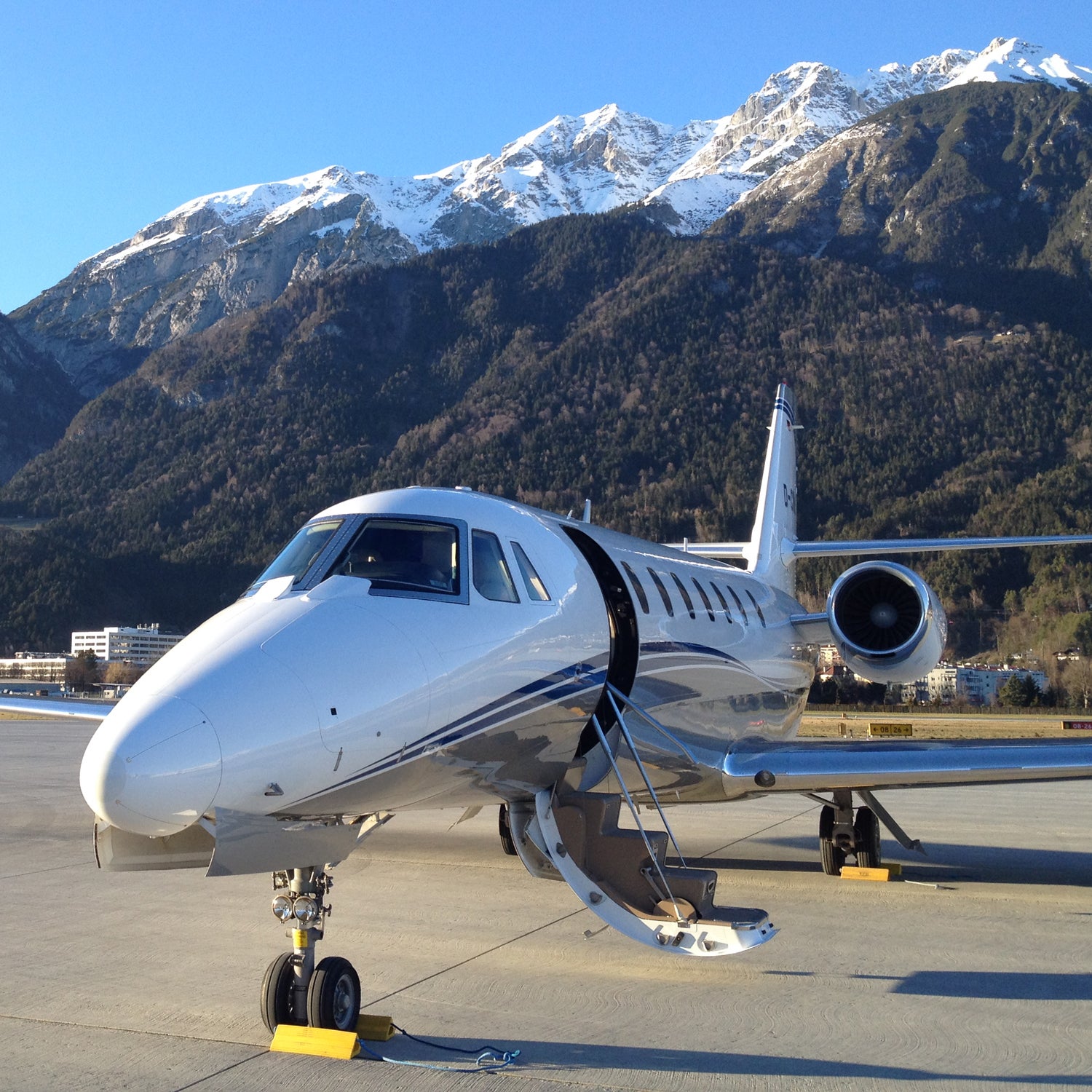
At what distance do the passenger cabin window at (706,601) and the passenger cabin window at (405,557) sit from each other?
14.9 ft

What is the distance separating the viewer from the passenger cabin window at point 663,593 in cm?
1021

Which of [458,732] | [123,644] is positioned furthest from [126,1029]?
[123,644]

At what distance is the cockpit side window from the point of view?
781 centimetres

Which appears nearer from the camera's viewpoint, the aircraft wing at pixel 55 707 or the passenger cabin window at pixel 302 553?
the passenger cabin window at pixel 302 553

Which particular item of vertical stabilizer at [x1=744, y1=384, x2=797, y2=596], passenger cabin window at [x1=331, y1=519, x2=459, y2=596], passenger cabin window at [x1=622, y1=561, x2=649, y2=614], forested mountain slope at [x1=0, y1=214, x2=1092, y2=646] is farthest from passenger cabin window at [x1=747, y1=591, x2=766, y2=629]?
forested mountain slope at [x1=0, y1=214, x2=1092, y2=646]

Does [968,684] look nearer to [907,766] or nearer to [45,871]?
[907,766]

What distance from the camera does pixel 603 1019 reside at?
22.6 ft

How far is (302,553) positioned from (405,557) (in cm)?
66

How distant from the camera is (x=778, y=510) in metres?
19.2

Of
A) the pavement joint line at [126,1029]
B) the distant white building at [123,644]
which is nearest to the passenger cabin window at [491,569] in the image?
the pavement joint line at [126,1029]

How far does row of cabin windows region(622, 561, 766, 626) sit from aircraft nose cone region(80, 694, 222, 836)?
4865mm

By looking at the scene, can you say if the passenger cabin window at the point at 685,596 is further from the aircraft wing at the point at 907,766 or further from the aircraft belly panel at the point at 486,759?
the aircraft belly panel at the point at 486,759

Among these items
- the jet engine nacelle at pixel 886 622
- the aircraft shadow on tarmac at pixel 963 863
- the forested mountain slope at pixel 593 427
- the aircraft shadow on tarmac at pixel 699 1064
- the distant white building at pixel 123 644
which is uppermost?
the forested mountain slope at pixel 593 427

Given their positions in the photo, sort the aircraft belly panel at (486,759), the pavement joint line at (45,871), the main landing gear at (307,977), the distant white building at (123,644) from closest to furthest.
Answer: the aircraft belly panel at (486,759) → the main landing gear at (307,977) → the pavement joint line at (45,871) → the distant white building at (123,644)
